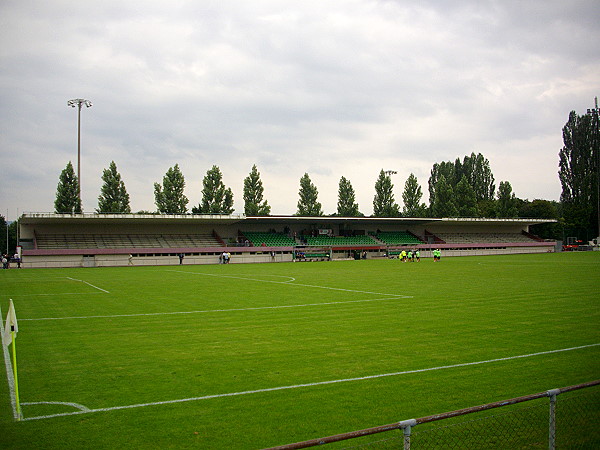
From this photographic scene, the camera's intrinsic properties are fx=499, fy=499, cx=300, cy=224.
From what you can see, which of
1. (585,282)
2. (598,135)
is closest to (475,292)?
(585,282)

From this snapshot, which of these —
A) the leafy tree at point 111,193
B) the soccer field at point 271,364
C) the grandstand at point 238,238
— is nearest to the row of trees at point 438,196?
the leafy tree at point 111,193

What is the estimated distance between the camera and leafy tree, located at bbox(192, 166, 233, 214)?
3438 inches

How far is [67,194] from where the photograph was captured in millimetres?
77750

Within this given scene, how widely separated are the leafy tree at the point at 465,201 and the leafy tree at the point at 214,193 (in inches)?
1858

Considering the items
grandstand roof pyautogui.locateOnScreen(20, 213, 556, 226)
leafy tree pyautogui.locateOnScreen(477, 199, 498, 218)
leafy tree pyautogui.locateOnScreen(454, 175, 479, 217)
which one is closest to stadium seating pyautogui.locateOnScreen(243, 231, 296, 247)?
grandstand roof pyautogui.locateOnScreen(20, 213, 556, 226)

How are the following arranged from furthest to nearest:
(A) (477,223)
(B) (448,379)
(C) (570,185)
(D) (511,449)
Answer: (C) (570,185) → (A) (477,223) → (B) (448,379) → (D) (511,449)

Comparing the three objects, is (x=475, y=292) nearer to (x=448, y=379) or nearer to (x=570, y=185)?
(x=448, y=379)

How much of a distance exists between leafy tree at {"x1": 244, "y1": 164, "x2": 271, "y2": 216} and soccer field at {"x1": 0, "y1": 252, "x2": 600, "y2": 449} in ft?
227

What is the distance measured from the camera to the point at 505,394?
332 inches

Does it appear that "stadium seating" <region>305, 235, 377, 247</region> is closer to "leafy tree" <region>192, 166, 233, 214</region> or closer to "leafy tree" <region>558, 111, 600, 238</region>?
"leafy tree" <region>192, 166, 233, 214</region>

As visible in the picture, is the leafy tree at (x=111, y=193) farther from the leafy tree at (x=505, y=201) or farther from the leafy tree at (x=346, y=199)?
the leafy tree at (x=505, y=201)

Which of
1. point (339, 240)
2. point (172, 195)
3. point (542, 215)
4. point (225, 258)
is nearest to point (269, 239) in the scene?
point (339, 240)

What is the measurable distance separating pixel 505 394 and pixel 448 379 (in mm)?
1247

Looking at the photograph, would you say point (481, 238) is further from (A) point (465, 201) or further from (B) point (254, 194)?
(B) point (254, 194)
